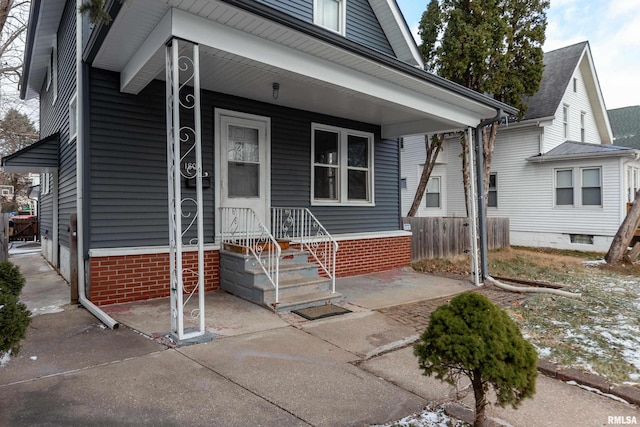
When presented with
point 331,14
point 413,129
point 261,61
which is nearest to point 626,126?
point 413,129

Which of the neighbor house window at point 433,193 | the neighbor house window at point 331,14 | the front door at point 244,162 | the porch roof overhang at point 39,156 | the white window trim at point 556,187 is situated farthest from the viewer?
the neighbor house window at point 433,193

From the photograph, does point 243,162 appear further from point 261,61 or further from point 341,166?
point 261,61

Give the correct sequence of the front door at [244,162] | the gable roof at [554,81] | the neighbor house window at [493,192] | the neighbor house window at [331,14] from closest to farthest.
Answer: the front door at [244,162] → the neighbor house window at [331,14] → the gable roof at [554,81] → the neighbor house window at [493,192]

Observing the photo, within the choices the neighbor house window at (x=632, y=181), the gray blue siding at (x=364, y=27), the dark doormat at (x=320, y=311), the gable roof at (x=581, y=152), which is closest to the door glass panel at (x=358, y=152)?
the gray blue siding at (x=364, y=27)

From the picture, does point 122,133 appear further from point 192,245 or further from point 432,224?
point 432,224

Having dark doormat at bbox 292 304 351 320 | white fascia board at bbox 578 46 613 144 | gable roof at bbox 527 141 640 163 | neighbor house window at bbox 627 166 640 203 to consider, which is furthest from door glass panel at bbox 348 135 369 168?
white fascia board at bbox 578 46 613 144

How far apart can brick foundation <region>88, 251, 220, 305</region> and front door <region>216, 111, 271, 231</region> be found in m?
1.32

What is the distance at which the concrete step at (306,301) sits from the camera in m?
5.36

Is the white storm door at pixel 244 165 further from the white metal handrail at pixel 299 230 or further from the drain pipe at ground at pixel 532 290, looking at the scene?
the drain pipe at ground at pixel 532 290

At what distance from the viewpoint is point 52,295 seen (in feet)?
20.1

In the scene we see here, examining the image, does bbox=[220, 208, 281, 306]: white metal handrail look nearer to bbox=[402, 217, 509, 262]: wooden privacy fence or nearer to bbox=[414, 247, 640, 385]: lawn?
bbox=[414, 247, 640, 385]: lawn

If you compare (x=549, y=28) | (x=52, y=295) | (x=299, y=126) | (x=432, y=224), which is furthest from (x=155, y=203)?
(x=549, y=28)

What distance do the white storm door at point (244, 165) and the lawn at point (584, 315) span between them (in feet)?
13.7

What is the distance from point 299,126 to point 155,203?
3.07m
